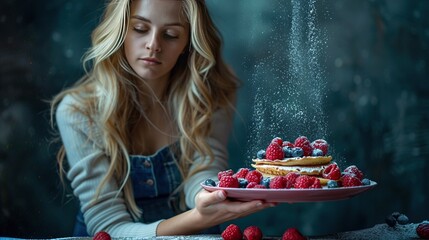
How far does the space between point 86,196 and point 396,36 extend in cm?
106

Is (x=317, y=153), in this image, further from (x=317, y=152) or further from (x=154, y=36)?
(x=154, y=36)

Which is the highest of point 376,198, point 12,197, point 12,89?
point 12,89

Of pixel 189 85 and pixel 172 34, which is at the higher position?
pixel 172 34

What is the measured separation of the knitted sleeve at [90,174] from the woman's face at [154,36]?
0.77ft

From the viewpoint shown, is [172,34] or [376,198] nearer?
[172,34]

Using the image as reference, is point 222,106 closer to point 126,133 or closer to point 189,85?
point 189,85

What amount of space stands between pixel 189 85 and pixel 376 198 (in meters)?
0.70

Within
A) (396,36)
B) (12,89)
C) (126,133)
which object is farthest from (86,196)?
(396,36)

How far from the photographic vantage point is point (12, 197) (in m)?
Answer: 2.28

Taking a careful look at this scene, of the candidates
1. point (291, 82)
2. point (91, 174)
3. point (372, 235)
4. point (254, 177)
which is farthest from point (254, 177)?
point (91, 174)

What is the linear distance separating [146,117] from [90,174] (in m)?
0.25

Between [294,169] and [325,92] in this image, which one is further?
[325,92]

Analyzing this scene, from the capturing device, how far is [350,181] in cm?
155

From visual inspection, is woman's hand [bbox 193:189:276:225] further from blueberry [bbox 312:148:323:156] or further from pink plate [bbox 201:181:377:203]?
blueberry [bbox 312:148:323:156]
